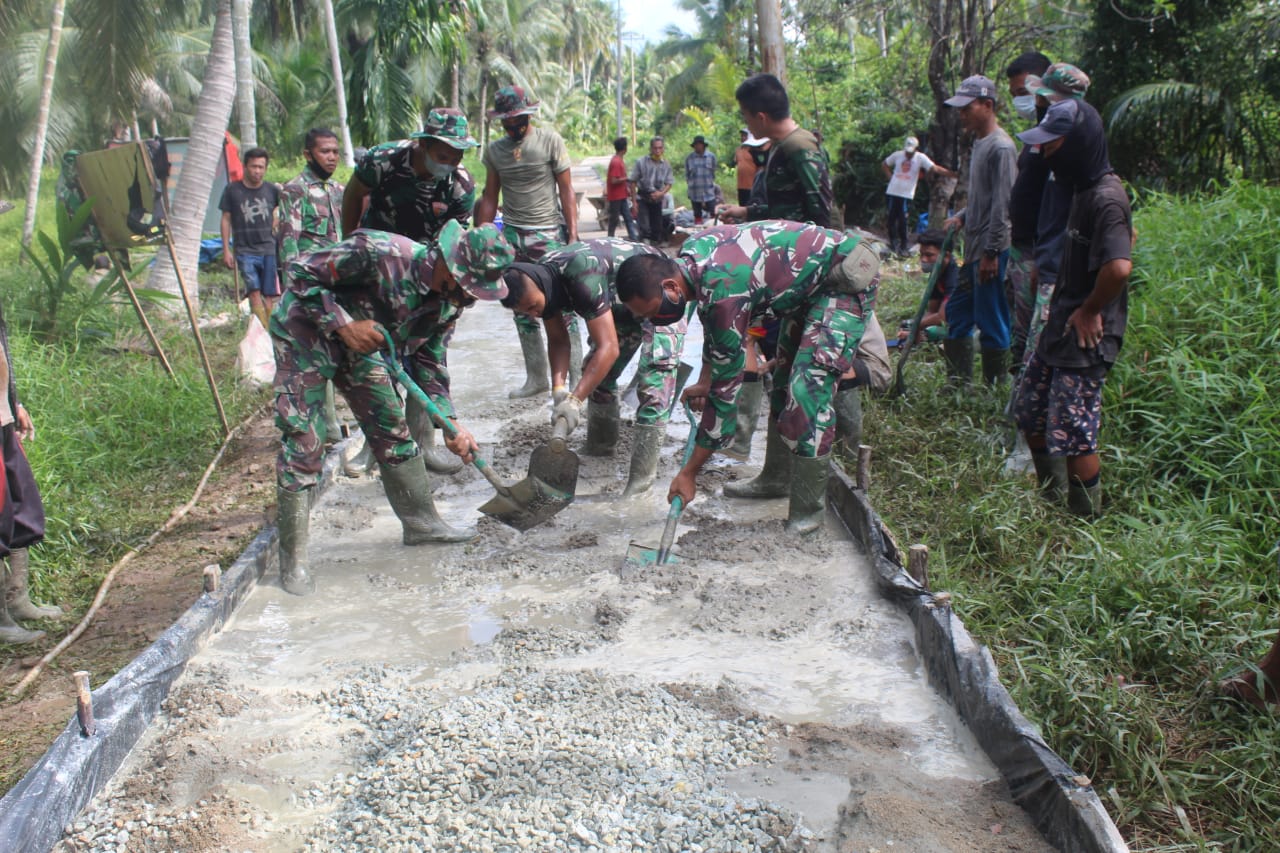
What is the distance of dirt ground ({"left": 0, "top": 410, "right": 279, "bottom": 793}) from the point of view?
3.33m

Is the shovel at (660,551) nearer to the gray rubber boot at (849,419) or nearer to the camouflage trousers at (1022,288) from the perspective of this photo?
the gray rubber boot at (849,419)

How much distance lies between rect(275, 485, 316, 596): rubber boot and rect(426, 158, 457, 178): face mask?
62.4 inches

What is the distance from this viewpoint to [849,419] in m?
5.10

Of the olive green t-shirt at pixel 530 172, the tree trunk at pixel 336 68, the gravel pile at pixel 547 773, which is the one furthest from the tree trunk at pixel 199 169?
the tree trunk at pixel 336 68

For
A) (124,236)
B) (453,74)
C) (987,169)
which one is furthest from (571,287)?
(453,74)

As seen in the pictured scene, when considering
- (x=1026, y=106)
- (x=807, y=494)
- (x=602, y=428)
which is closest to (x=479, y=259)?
(x=807, y=494)

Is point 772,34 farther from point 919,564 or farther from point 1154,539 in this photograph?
point 919,564

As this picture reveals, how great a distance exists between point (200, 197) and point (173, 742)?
740cm

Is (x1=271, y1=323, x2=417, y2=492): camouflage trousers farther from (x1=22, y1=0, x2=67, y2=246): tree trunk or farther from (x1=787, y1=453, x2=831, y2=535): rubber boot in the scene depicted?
(x1=22, y1=0, x2=67, y2=246): tree trunk

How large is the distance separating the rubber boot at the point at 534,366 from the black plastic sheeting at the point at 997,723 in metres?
2.94

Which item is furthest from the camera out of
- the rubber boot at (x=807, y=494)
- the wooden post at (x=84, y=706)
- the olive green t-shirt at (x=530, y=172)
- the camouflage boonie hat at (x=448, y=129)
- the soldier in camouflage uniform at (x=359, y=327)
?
the olive green t-shirt at (x=530, y=172)

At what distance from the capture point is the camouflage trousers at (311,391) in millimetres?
3723

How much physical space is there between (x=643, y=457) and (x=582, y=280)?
117cm

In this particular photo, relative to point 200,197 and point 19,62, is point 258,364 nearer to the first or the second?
point 200,197
